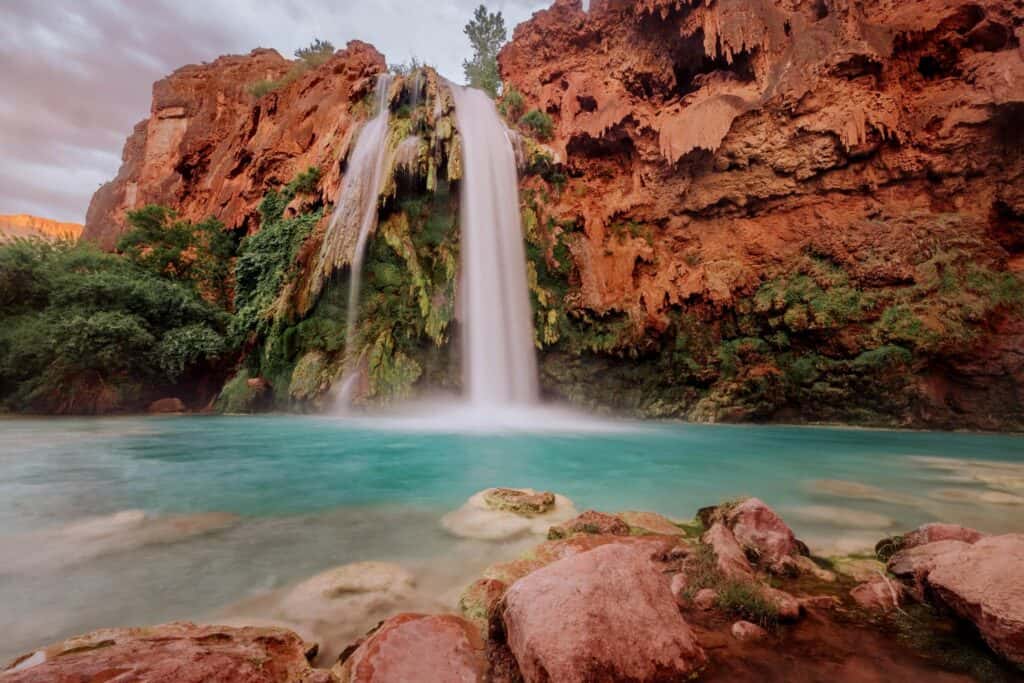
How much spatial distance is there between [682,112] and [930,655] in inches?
631

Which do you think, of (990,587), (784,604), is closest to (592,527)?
(784,604)

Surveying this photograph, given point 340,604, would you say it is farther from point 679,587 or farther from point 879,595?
point 879,595

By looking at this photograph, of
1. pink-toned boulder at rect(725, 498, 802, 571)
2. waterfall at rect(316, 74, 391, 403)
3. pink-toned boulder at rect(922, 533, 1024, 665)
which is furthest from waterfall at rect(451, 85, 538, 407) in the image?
pink-toned boulder at rect(922, 533, 1024, 665)

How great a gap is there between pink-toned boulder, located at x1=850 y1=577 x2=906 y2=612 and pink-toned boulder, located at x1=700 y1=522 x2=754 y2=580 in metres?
0.51

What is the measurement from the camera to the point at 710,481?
18.1 ft

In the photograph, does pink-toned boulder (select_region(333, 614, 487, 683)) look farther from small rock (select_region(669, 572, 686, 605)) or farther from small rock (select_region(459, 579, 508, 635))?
small rock (select_region(669, 572, 686, 605))

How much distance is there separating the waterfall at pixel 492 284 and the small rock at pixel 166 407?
9671 millimetres

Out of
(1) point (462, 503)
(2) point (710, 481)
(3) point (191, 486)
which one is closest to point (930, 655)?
(1) point (462, 503)

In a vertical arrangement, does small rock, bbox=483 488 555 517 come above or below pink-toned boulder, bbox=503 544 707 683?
below

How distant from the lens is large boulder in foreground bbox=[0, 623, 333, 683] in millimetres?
1459

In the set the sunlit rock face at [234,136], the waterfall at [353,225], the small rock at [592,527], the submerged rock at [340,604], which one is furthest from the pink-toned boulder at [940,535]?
the sunlit rock face at [234,136]

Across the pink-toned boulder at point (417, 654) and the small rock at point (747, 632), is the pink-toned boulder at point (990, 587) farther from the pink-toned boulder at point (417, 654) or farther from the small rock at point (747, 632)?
the pink-toned boulder at point (417, 654)

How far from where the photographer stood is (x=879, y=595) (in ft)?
7.59

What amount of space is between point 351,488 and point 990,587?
503 cm
